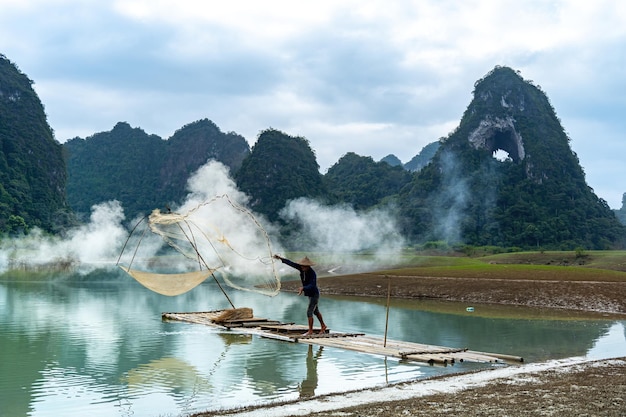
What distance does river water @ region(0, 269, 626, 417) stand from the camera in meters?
8.97

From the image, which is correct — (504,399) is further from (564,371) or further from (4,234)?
(4,234)

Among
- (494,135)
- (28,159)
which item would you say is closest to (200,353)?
(28,159)

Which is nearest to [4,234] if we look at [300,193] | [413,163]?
[300,193]

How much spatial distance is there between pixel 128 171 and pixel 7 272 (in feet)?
239

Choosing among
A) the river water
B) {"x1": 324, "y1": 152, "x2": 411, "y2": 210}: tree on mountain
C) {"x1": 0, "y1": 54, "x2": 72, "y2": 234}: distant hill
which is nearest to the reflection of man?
the river water

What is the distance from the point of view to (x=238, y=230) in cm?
4981

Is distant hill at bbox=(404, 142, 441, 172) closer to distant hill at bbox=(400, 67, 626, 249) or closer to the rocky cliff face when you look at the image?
distant hill at bbox=(400, 67, 626, 249)

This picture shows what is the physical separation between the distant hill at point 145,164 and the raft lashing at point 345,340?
90.6m

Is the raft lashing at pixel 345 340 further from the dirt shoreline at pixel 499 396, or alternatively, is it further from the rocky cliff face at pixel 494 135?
the rocky cliff face at pixel 494 135

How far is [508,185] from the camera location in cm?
6931

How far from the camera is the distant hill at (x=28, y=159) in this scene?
213 ft

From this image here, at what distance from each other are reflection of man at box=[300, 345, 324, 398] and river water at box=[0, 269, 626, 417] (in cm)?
2

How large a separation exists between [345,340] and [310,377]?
3534 millimetres

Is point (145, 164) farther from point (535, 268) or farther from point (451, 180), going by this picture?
point (535, 268)
